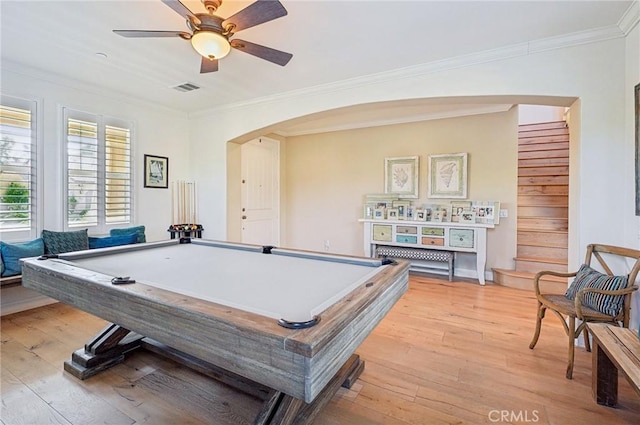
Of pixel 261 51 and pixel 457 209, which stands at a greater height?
pixel 261 51

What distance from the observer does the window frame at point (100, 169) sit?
139 inches

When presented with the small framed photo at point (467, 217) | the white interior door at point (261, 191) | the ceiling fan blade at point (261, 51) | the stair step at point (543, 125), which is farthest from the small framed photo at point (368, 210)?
the stair step at point (543, 125)

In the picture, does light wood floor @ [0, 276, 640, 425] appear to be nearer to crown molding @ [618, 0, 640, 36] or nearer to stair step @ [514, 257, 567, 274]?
stair step @ [514, 257, 567, 274]

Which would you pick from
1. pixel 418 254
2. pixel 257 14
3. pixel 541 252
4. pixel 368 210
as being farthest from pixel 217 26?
pixel 541 252

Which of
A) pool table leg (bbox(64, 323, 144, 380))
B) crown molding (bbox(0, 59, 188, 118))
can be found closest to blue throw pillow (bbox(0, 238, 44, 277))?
pool table leg (bbox(64, 323, 144, 380))

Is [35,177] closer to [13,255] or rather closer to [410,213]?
Answer: [13,255]

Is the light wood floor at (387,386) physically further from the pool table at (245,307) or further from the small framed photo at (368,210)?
the small framed photo at (368,210)

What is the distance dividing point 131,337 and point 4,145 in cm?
248

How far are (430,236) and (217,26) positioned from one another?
3.79 meters

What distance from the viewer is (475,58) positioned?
2.83 meters

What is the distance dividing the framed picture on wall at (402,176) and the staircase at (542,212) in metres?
1.69

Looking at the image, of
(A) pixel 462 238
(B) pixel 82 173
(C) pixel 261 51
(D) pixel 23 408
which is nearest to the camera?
(D) pixel 23 408

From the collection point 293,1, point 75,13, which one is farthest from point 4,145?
point 293,1

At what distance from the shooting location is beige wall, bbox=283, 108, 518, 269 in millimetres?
4426
